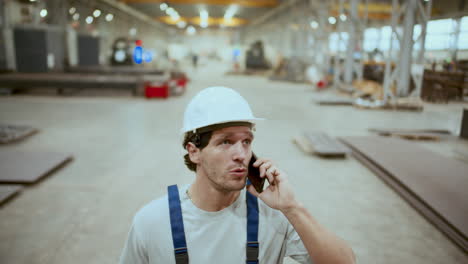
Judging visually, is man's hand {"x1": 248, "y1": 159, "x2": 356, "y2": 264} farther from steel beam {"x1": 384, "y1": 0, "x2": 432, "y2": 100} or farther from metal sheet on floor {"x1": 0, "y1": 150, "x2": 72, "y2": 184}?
steel beam {"x1": 384, "y1": 0, "x2": 432, "y2": 100}

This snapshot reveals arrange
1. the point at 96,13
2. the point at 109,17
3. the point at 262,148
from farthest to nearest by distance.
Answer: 1. the point at 109,17
2. the point at 96,13
3. the point at 262,148

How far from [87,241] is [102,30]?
29.7 metres

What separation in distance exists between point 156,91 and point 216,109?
43.0 ft

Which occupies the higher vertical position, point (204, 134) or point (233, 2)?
point (233, 2)

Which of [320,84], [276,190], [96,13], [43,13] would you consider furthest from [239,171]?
[96,13]

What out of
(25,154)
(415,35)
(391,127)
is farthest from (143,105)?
(415,35)

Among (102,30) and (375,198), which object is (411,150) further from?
(102,30)

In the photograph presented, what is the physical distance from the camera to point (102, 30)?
2988 cm

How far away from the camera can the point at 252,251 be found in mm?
1581

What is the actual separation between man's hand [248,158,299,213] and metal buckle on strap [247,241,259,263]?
0.62 feet

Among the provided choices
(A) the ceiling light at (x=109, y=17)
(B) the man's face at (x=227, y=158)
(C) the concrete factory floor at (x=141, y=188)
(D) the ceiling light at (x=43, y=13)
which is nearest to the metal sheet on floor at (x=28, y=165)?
(C) the concrete factory floor at (x=141, y=188)

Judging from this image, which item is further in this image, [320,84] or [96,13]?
[96,13]

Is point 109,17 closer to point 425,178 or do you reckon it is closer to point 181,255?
point 425,178

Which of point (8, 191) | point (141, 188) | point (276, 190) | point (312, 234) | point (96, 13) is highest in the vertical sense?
point (96, 13)
